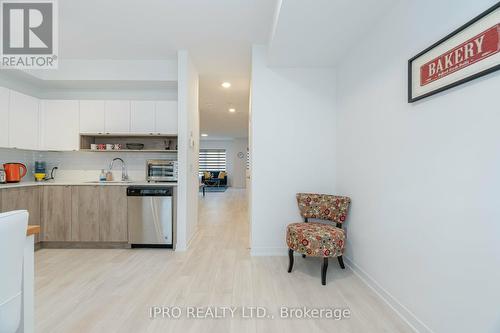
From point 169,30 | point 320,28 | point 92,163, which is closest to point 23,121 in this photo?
point 92,163

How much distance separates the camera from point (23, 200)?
9.86ft

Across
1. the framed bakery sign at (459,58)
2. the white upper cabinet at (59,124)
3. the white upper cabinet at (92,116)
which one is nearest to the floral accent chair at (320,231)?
the framed bakery sign at (459,58)

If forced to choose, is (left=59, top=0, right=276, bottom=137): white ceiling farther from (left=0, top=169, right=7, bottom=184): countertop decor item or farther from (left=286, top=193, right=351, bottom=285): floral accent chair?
(left=286, top=193, right=351, bottom=285): floral accent chair

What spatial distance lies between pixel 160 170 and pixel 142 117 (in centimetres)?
86

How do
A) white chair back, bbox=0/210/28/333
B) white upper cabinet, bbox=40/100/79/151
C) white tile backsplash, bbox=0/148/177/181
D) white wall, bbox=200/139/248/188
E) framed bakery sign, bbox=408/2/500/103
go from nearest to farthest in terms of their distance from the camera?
white chair back, bbox=0/210/28/333
framed bakery sign, bbox=408/2/500/103
white upper cabinet, bbox=40/100/79/151
white tile backsplash, bbox=0/148/177/181
white wall, bbox=200/139/248/188

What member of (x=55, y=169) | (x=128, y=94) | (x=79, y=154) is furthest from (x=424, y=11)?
(x=55, y=169)

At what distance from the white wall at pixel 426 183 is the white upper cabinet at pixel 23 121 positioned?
173 inches

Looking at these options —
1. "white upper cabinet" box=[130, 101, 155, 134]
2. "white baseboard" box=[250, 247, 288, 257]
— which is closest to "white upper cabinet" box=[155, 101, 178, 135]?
"white upper cabinet" box=[130, 101, 155, 134]

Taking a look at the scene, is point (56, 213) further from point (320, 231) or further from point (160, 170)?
point (320, 231)

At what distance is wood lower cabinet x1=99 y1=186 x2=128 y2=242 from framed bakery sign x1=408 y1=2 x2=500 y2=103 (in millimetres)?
3461

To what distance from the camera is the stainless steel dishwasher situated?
3244mm

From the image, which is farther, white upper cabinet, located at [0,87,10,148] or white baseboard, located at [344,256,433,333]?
white upper cabinet, located at [0,87,10,148]

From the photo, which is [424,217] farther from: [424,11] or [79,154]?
[79,154]

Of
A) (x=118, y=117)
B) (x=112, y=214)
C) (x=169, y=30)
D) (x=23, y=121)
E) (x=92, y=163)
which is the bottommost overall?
(x=112, y=214)
